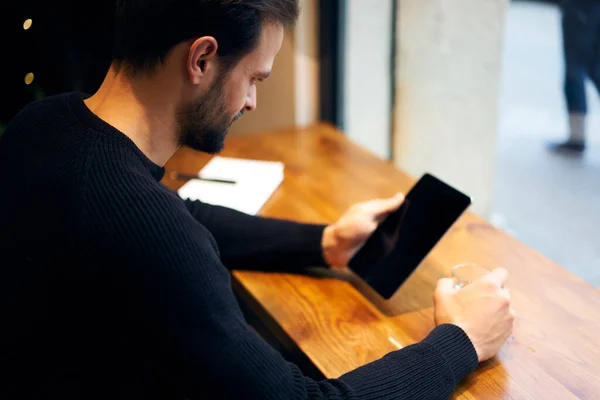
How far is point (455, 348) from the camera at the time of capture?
83cm

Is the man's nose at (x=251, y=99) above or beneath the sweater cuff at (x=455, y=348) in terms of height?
above

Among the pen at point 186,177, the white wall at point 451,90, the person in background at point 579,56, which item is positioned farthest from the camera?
the white wall at point 451,90

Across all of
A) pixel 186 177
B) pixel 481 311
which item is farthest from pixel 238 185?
pixel 481 311

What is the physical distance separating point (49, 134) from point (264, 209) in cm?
61

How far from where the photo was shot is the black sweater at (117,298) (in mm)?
678

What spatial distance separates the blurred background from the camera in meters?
1.53

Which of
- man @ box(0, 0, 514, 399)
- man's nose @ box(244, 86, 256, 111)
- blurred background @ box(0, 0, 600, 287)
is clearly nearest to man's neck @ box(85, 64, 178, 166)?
man @ box(0, 0, 514, 399)

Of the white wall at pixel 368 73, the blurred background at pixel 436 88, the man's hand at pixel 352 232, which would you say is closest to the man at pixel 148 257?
the man's hand at pixel 352 232

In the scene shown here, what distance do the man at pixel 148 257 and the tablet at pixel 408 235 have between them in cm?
10

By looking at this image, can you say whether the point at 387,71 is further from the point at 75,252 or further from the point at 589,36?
the point at 75,252

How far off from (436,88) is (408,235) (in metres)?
0.90

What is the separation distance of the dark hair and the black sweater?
0.34 ft

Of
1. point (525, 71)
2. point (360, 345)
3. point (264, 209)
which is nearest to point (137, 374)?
point (360, 345)

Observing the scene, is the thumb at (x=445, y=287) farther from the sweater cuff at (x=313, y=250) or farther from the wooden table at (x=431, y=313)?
the sweater cuff at (x=313, y=250)
